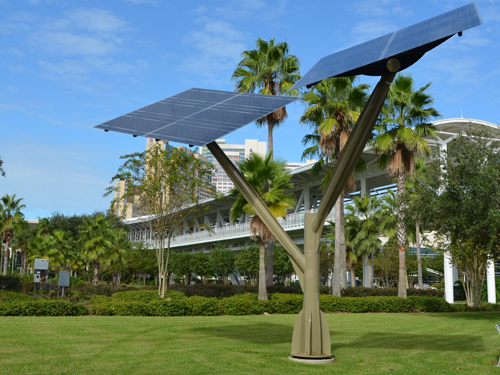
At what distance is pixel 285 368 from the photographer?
8.09 metres

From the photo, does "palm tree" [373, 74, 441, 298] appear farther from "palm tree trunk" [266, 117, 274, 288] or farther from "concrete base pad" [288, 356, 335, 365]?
"concrete base pad" [288, 356, 335, 365]

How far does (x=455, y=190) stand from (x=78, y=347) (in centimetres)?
1664

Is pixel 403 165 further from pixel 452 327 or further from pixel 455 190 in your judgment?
pixel 452 327

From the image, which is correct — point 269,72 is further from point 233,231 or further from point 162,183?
point 233,231

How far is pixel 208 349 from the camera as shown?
1006 centimetres

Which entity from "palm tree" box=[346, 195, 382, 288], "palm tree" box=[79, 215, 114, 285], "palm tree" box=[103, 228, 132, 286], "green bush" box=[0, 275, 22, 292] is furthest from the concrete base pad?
"palm tree" box=[103, 228, 132, 286]

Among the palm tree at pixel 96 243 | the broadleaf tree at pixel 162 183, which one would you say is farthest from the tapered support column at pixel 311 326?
the palm tree at pixel 96 243

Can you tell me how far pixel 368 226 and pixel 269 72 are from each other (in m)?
21.9

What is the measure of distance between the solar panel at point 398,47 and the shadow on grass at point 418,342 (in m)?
6.16

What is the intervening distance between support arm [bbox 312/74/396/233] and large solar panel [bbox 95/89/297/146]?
1.34 m

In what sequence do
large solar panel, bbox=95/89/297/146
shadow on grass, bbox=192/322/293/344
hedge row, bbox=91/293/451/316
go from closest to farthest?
1. large solar panel, bbox=95/89/297/146
2. shadow on grass, bbox=192/322/293/344
3. hedge row, bbox=91/293/451/316

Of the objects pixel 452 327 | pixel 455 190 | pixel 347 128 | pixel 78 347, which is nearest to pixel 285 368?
pixel 78 347

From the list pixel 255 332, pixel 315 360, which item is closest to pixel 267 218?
pixel 315 360

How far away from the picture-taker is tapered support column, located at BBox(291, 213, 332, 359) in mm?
8719
